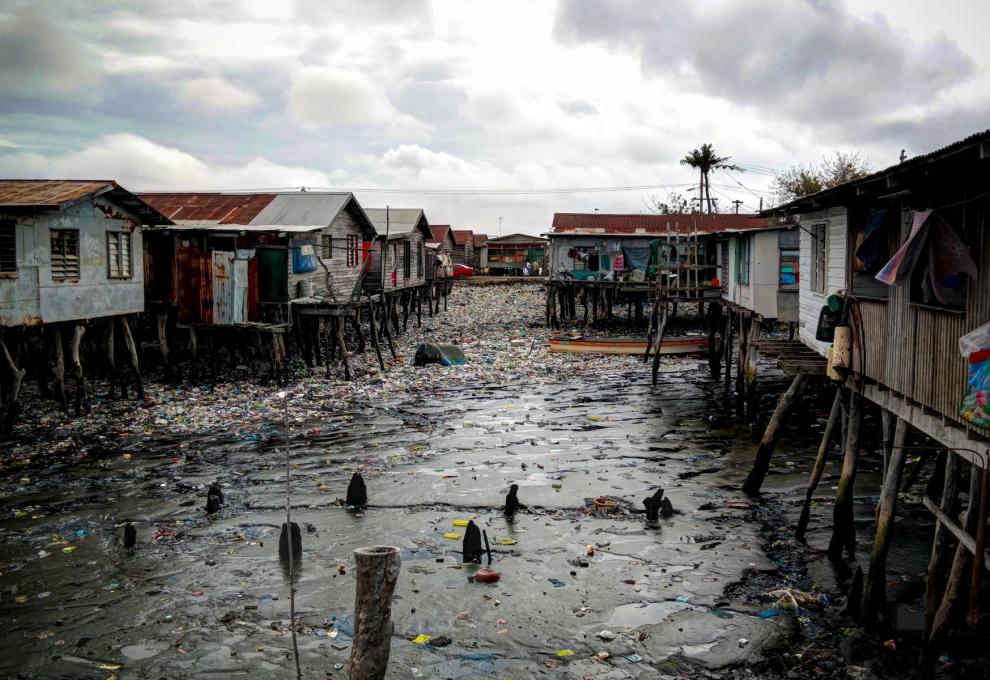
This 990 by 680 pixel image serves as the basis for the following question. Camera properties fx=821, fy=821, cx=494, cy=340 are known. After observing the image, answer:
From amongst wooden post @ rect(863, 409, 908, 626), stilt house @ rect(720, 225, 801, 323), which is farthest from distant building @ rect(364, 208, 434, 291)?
wooden post @ rect(863, 409, 908, 626)

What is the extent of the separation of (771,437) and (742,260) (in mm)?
9644

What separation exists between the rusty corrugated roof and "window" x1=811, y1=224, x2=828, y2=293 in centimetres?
1288

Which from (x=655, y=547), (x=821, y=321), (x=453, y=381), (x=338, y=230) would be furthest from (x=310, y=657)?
(x=338, y=230)

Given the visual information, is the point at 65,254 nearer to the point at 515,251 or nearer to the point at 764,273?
the point at 764,273

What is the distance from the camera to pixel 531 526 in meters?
10.4

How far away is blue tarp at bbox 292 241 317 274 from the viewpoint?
2206 centimetres

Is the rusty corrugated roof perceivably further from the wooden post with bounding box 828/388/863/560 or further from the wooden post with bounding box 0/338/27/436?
the wooden post with bounding box 828/388/863/560

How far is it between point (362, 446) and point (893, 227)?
9678mm

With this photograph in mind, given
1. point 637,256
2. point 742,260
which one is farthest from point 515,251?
point 742,260

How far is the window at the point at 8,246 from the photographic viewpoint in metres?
14.6

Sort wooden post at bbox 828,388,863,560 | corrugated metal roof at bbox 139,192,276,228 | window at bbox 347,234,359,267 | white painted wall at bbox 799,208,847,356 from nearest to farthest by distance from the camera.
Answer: wooden post at bbox 828,388,863,560 → white painted wall at bbox 799,208,847,356 → corrugated metal roof at bbox 139,192,276,228 → window at bbox 347,234,359,267

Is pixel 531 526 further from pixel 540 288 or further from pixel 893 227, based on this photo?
pixel 540 288

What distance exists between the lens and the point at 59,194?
15828 mm

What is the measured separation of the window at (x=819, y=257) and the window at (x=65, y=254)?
13.6 metres
